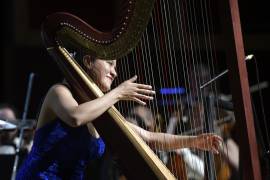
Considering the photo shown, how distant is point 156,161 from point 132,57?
516 mm

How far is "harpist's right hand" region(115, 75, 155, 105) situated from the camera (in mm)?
2959

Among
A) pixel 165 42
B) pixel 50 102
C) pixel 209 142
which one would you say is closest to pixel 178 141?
pixel 209 142

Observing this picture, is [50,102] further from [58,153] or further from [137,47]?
[137,47]

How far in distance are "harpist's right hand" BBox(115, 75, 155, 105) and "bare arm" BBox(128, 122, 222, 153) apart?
34cm

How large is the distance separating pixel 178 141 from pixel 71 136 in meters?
0.54

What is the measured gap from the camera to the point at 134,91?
2.99 m

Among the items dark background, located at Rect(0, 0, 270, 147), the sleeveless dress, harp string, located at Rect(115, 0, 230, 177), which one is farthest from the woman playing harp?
dark background, located at Rect(0, 0, 270, 147)

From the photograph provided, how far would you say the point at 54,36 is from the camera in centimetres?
327

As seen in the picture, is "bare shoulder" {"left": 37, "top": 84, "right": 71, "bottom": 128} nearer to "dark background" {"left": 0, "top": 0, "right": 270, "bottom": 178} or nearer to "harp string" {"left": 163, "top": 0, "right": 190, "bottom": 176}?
"harp string" {"left": 163, "top": 0, "right": 190, "bottom": 176}

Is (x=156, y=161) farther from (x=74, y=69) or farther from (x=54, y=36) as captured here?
(x=54, y=36)

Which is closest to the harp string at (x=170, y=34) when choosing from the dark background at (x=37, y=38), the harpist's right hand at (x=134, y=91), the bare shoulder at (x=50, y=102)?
the harpist's right hand at (x=134, y=91)

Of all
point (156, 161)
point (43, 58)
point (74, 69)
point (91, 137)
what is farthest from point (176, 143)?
point (43, 58)

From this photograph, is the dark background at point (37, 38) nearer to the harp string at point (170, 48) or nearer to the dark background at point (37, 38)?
the dark background at point (37, 38)

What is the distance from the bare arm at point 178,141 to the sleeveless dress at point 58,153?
0.93 feet
